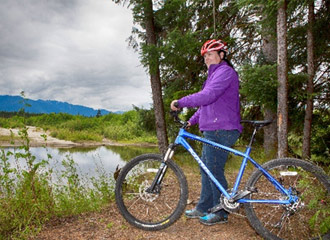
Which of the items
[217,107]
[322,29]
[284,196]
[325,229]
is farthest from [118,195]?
[322,29]

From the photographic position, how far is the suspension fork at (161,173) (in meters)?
3.29

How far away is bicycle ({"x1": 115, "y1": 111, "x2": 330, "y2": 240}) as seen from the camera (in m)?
2.98

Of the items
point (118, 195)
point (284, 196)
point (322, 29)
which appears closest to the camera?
point (284, 196)

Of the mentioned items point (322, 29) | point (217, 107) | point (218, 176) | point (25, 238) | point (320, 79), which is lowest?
point (25, 238)

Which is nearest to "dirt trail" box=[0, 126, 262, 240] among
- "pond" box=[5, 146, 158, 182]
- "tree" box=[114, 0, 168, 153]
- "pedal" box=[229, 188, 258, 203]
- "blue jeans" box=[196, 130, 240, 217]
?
"blue jeans" box=[196, 130, 240, 217]

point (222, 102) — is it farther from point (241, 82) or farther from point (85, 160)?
point (85, 160)

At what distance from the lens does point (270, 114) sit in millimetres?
7152

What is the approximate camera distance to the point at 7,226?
343cm

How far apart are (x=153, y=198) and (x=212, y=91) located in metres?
1.58

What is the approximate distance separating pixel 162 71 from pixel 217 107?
26.2 ft

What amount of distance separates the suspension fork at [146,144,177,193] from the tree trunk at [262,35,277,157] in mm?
4598

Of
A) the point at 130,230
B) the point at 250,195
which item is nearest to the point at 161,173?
the point at 130,230

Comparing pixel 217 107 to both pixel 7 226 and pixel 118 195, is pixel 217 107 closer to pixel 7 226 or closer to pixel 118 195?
pixel 118 195

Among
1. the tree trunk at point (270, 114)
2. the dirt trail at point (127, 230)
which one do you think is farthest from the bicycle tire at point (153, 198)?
the tree trunk at point (270, 114)
